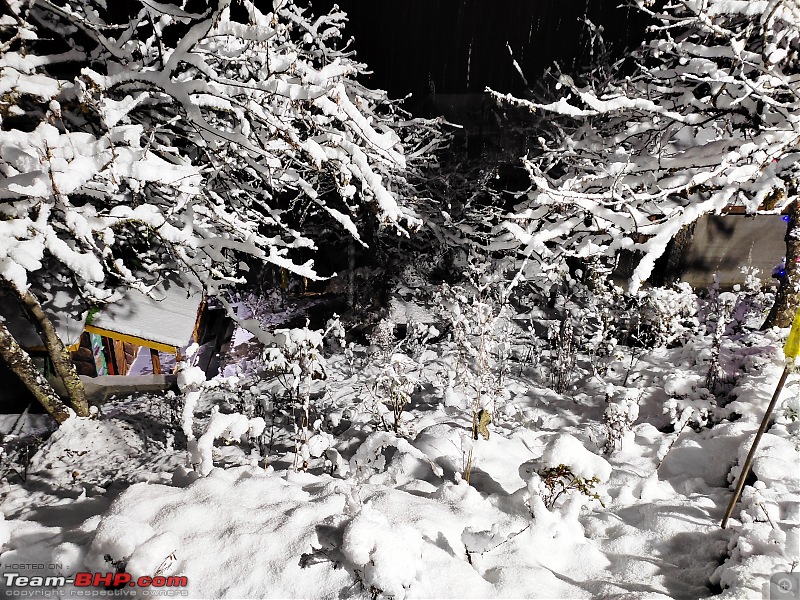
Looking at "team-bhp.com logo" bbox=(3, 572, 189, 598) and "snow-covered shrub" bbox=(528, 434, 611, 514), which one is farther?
"snow-covered shrub" bbox=(528, 434, 611, 514)

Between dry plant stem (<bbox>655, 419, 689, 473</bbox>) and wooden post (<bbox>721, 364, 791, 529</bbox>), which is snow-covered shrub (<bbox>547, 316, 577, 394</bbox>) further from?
wooden post (<bbox>721, 364, 791, 529</bbox>)

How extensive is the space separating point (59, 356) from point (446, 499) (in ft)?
19.9

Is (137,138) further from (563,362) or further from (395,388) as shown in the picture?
(563,362)

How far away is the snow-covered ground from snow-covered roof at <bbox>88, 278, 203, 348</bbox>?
1518 millimetres

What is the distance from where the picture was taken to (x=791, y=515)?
141 inches

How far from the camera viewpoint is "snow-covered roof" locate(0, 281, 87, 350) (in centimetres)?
711

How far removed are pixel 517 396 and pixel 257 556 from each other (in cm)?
593

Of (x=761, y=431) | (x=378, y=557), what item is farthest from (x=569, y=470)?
(x=378, y=557)

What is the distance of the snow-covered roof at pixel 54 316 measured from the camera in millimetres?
7109

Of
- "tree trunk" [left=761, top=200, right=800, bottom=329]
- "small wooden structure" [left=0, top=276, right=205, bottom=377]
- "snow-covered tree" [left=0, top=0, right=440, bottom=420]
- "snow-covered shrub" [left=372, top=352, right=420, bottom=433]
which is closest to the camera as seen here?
"snow-covered tree" [left=0, top=0, right=440, bottom=420]

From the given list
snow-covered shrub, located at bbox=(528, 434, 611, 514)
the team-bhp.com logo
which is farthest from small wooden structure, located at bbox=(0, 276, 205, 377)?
snow-covered shrub, located at bbox=(528, 434, 611, 514)

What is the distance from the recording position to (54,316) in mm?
7133

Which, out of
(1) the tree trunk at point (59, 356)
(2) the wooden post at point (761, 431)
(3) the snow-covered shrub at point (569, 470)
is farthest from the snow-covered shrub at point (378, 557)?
(1) the tree trunk at point (59, 356)

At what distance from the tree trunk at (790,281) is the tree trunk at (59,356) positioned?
37.4ft
